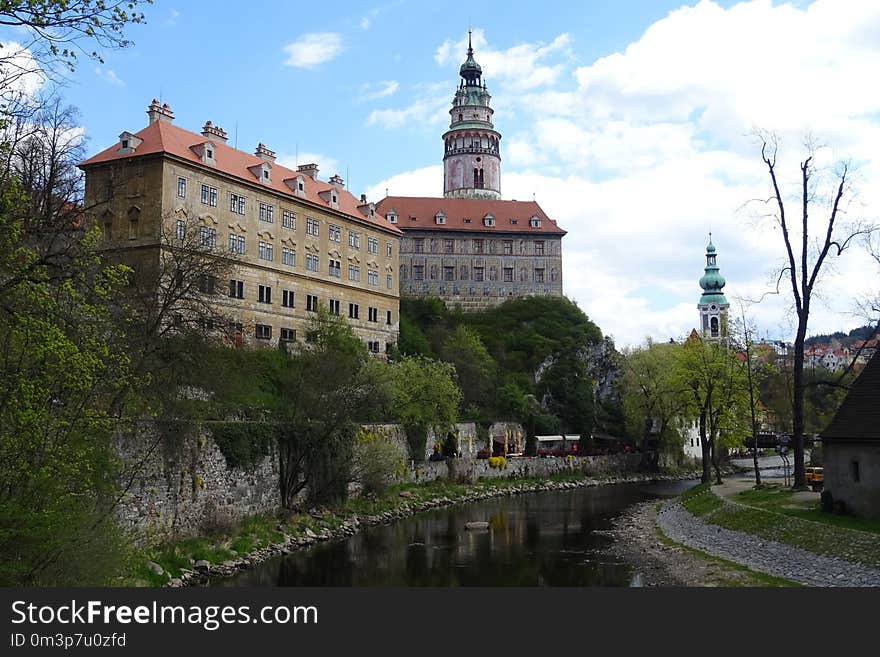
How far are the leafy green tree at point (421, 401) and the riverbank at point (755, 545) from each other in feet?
45.2

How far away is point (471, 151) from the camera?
9106 cm

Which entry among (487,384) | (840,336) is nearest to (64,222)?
(487,384)

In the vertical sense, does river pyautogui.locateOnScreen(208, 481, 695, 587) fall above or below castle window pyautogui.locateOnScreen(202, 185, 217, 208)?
Result: below

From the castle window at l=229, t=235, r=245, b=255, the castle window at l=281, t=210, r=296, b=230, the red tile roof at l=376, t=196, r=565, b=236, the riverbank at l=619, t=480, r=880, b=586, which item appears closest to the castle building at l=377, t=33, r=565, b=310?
the red tile roof at l=376, t=196, r=565, b=236

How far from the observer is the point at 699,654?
1073cm

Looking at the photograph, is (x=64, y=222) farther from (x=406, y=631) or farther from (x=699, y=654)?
(x=699, y=654)

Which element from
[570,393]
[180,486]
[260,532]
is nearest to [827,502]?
[260,532]

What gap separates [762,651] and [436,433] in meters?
34.2

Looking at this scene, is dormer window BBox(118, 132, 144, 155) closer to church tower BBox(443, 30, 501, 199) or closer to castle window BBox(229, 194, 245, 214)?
castle window BBox(229, 194, 245, 214)

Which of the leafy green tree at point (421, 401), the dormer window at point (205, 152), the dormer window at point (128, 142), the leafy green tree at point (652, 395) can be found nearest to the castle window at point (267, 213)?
the dormer window at point (205, 152)

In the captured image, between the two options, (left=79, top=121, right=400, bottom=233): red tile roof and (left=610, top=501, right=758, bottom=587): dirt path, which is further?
(left=79, top=121, right=400, bottom=233): red tile roof

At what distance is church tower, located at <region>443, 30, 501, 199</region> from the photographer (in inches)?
3553

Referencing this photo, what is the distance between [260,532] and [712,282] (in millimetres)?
89353

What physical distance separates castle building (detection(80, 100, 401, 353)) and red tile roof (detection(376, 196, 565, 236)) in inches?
785
